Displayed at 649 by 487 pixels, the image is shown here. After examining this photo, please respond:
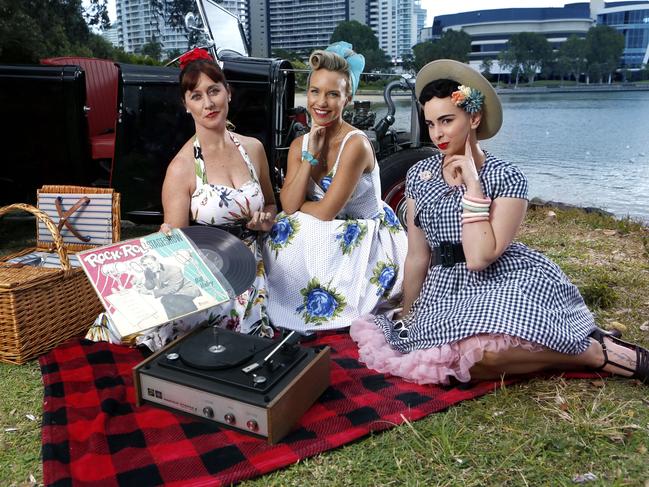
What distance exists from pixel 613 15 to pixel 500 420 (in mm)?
81307

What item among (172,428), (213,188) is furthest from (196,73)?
(172,428)

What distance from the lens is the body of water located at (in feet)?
26.6

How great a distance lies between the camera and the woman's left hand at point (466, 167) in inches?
85.2

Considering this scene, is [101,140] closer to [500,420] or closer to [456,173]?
[456,173]

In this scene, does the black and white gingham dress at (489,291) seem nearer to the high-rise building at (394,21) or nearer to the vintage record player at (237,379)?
the vintage record player at (237,379)

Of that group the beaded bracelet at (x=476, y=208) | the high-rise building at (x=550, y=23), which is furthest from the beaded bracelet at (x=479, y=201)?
the high-rise building at (x=550, y=23)

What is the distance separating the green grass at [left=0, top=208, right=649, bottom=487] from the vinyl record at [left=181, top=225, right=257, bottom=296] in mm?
798

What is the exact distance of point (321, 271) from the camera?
9.59ft

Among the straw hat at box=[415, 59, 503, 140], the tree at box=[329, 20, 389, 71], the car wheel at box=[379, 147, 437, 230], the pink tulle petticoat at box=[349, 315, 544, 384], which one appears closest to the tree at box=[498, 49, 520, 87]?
the tree at box=[329, 20, 389, 71]

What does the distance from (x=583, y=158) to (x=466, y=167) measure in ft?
39.4

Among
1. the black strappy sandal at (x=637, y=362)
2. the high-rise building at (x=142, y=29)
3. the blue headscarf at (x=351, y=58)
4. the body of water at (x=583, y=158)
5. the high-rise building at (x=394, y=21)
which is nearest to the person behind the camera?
the black strappy sandal at (x=637, y=362)

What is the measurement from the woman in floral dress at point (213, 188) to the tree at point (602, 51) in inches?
2472

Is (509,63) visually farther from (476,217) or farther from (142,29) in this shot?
(476,217)

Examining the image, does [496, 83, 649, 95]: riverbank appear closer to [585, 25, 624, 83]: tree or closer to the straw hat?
[585, 25, 624, 83]: tree
